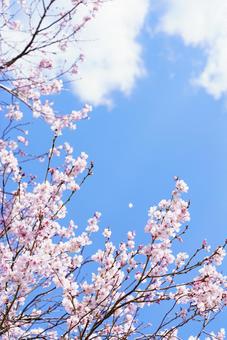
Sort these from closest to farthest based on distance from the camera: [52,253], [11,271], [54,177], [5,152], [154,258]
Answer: [11,271] < [154,258] < [52,253] < [54,177] < [5,152]

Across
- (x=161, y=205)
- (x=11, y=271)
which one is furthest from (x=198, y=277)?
(x=11, y=271)

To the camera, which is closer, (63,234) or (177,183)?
(177,183)

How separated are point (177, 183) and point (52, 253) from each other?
1625 mm

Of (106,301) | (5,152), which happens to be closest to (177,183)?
(106,301)

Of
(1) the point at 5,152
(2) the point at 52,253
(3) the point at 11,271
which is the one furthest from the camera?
(1) the point at 5,152

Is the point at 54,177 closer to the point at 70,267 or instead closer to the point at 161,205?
the point at 70,267

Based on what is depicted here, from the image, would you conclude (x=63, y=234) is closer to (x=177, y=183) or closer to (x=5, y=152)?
(x=5, y=152)

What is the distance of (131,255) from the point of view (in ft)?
17.6

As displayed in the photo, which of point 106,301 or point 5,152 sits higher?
point 5,152

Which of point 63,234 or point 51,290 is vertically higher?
point 63,234

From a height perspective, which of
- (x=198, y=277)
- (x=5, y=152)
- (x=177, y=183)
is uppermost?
(x=5, y=152)

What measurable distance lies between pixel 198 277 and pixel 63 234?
2100mm

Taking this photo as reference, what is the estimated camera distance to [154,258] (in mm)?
4789

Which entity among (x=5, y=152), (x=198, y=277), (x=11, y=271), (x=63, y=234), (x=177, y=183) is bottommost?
(x=198, y=277)
